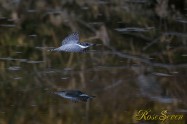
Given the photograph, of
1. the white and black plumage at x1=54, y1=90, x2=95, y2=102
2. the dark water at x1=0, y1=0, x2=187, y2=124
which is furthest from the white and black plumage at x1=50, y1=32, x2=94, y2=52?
the white and black plumage at x1=54, y1=90, x2=95, y2=102

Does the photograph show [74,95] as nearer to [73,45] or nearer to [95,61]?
[73,45]

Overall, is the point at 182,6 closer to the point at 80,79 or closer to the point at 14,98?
the point at 80,79

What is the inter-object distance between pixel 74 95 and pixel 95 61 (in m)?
0.78

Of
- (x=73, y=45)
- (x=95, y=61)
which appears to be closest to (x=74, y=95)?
(x=73, y=45)

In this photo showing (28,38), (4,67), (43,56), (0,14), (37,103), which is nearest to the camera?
(37,103)

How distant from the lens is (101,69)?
13.6ft

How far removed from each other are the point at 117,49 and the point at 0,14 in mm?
1665

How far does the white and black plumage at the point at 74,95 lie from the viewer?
3533 millimetres

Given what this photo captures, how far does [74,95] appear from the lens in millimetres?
3598

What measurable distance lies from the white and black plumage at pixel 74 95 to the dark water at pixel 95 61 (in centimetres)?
5

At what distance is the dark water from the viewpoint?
3.42m

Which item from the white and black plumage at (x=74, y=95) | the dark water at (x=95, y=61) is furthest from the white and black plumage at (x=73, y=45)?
the white and black plumage at (x=74, y=95)

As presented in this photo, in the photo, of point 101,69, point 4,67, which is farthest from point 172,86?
point 4,67

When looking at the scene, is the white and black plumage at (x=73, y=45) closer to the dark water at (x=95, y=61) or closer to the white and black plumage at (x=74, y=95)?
the dark water at (x=95, y=61)
